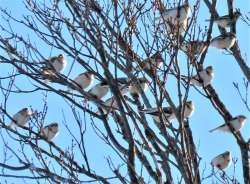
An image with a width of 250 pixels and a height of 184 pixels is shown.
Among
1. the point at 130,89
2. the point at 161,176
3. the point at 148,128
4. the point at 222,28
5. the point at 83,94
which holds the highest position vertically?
the point at 222,28

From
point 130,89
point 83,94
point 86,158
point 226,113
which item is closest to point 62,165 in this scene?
point 86,158

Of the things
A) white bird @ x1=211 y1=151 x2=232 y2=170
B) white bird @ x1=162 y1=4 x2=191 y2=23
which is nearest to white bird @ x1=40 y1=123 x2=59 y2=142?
white bird @ x1=211 y1=151 x2=232 y2=170

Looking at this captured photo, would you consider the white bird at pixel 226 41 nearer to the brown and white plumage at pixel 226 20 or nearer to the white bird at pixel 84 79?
the brown and white plumage at pixel 226 20

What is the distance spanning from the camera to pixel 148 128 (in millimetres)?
6016

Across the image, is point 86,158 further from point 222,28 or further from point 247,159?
point 222,28

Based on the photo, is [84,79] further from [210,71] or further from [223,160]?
[223,160]

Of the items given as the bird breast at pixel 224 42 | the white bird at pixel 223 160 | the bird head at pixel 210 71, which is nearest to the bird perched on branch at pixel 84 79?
the bird head at pixel 210 71

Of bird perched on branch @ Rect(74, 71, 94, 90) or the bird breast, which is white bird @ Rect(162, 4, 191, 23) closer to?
the bird breast

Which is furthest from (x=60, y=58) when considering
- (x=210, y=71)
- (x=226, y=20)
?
(x=226, y=20)

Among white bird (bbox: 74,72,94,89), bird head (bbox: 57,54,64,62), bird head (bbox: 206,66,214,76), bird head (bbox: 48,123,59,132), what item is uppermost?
bird head (bbox: 57,54,64,62)

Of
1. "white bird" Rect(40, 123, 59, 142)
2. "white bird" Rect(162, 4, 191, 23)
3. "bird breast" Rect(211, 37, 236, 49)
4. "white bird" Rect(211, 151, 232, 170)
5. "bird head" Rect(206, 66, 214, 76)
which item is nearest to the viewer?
"white bird" Rect(162, 4, 191, 23)

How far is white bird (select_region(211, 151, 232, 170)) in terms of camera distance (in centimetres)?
1355

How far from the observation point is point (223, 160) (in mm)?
13727

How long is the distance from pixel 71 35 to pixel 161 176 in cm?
160
